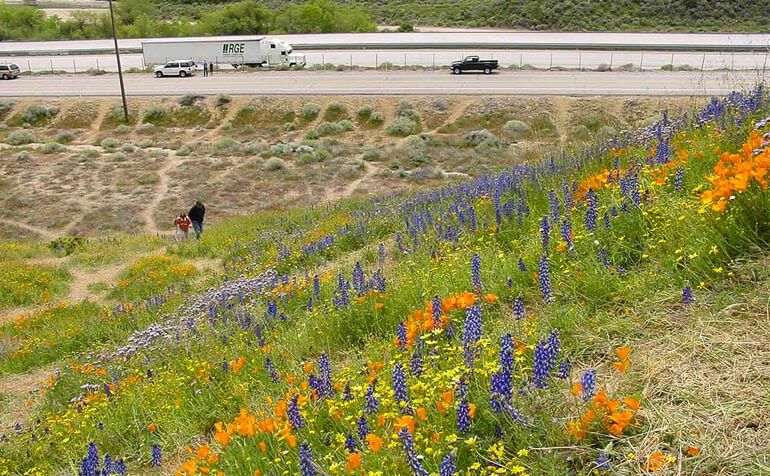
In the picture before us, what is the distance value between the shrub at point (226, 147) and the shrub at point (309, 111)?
17.5 feet

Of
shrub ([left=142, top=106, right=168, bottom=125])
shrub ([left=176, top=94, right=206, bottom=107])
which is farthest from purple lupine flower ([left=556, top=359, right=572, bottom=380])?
shrub ([left=176, top=94, right=206, bottom=107])

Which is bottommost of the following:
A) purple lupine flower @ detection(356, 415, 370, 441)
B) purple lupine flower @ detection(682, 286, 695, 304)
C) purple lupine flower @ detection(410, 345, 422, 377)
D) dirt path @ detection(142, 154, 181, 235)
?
dirt path @ detection(142, 154, 181, 235)

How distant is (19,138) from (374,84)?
24.5 meters

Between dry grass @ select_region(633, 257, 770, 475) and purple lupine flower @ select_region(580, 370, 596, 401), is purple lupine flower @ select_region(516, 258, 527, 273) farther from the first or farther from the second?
purple lupine flower @ select_region(580, 370, 596, 401)

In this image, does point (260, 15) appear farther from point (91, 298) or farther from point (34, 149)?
point (91, 298)

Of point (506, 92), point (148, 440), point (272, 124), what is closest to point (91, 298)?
point (148, 440)

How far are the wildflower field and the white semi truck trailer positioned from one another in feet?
167

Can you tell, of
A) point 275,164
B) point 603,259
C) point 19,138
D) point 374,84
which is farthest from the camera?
point 374,84

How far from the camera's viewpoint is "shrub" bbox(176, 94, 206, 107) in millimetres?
43822

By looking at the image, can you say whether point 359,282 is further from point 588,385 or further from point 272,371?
point 588,385

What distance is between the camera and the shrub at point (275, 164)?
3322cm

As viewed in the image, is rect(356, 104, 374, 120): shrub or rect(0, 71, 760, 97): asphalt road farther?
Answer: rect(0, 71, 760, 97): asphalt road

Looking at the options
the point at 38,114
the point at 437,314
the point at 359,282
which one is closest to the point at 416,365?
the point at 437,314

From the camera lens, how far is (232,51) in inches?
2199
